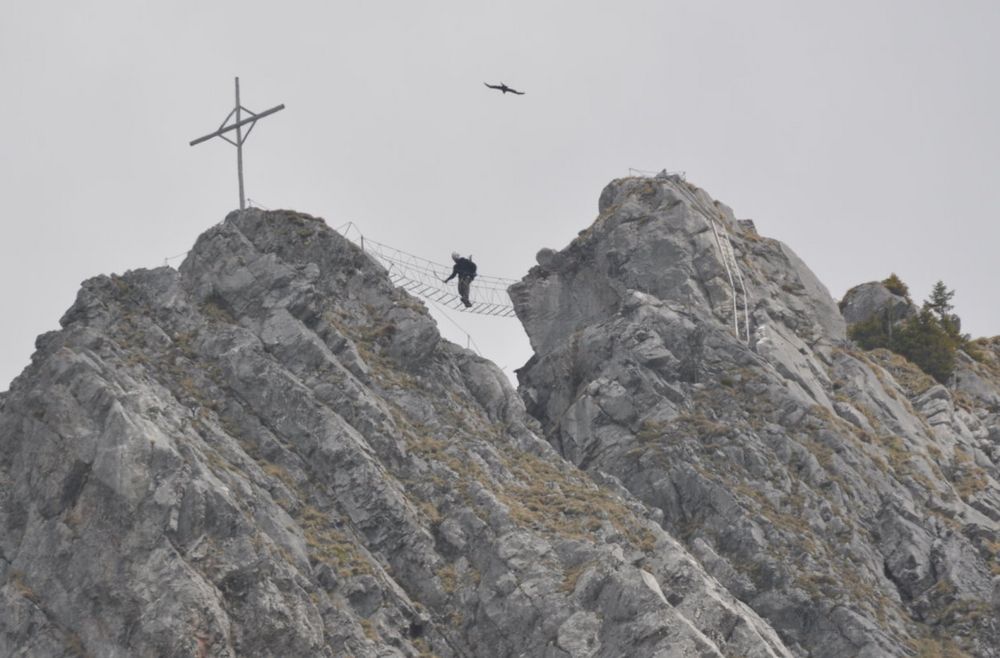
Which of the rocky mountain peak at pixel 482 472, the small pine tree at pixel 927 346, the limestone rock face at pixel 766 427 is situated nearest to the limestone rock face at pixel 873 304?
the small pine tree at pixel 927 346

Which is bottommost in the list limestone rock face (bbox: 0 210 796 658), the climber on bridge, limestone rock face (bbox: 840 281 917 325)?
limestone rock face (bbox: 0 210 796 658)

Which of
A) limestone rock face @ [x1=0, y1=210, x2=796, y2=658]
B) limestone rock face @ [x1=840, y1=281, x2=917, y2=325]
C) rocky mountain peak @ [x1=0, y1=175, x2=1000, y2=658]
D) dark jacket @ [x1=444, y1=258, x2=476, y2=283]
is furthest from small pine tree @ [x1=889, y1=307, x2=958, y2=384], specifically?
dark jacket @ [x1=444, y1=258, x2=476, y2=283]

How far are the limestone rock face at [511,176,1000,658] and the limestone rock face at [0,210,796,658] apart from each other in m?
0.32

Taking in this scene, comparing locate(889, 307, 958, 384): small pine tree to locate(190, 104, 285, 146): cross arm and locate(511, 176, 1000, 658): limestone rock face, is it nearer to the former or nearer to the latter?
locate(511, 176, 1000, 658): limestone rock face

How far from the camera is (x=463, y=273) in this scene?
76.2m

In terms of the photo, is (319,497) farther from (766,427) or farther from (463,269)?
(463,269)

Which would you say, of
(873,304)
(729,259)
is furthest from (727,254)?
(873,304)

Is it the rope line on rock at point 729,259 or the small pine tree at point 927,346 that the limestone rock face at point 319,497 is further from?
the small pine tree at point 927,346

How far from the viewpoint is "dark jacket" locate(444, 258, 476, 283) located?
75.9 metres

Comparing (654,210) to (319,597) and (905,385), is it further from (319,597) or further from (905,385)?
(319,597)

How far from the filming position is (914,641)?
59.0 metres

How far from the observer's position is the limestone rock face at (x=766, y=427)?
197ft

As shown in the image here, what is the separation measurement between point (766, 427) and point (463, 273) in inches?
607

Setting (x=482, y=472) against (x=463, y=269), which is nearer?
(x=482, y=472)
